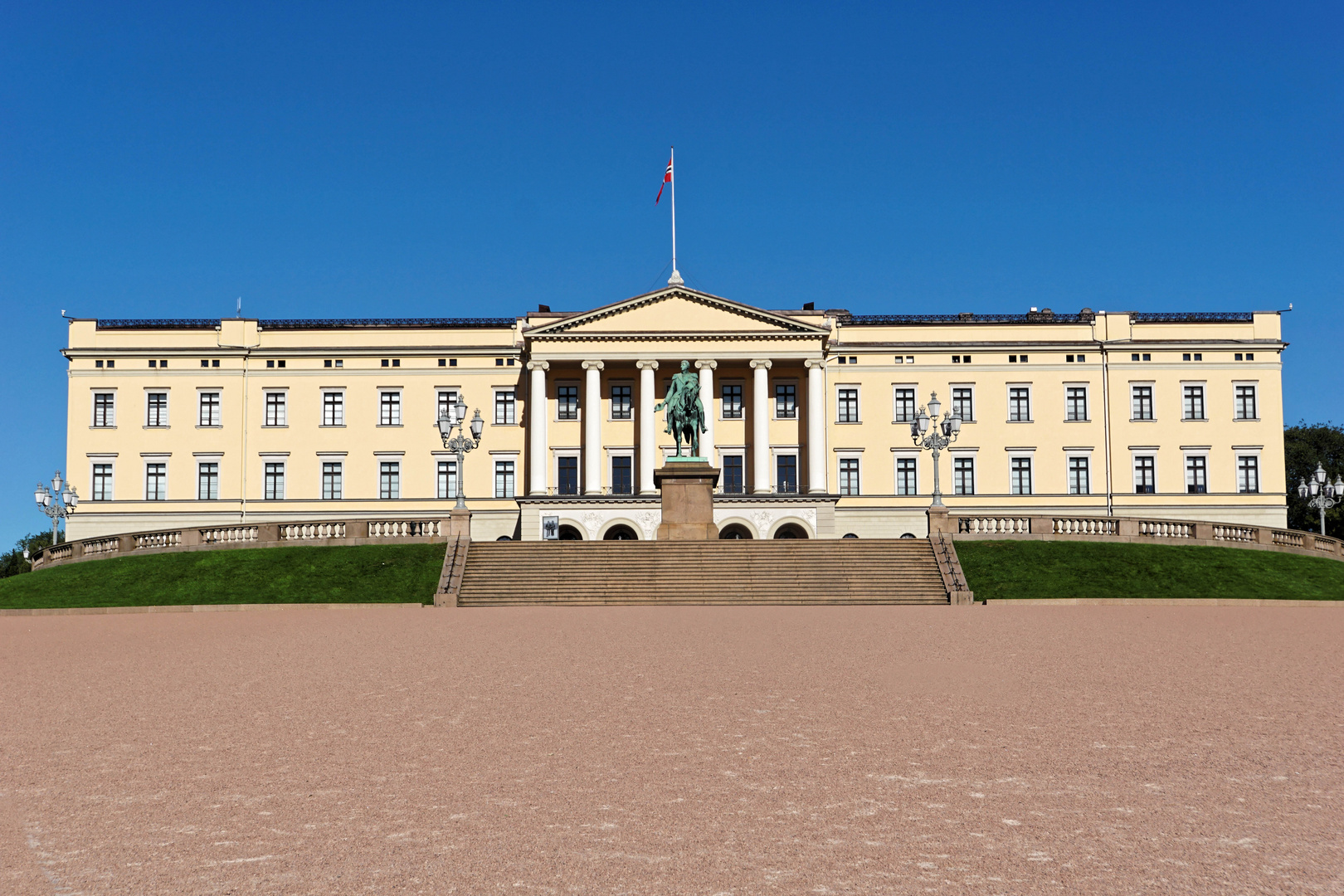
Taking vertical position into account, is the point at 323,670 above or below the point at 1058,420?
below

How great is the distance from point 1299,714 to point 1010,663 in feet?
17.0

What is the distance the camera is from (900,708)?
1250 centimetres

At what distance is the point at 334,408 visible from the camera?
7144cm

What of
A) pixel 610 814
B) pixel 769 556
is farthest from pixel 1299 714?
pixel 769 556

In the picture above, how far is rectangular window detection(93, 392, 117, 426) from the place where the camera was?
70.6m

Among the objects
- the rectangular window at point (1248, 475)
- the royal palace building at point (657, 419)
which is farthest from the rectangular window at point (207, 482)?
the rectangular window at point (1248, 475)

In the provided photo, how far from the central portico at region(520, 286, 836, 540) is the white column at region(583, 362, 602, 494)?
0.26ft

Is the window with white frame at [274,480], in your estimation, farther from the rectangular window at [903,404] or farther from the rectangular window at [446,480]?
the rectangular window at [903,404]

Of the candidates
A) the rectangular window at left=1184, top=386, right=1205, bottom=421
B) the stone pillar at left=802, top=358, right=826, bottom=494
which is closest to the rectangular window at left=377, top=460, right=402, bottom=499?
the stone pillar at left=802, top=358, right=826, bottom=494

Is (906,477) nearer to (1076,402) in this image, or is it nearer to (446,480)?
(1076,402)

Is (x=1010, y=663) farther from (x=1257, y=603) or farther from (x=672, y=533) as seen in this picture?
(x=672, y=533)

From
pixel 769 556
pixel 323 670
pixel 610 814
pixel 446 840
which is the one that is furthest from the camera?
pixel 769 556

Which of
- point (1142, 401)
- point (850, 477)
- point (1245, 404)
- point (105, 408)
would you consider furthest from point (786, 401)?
point (105, 408)

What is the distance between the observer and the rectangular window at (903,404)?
234ft
